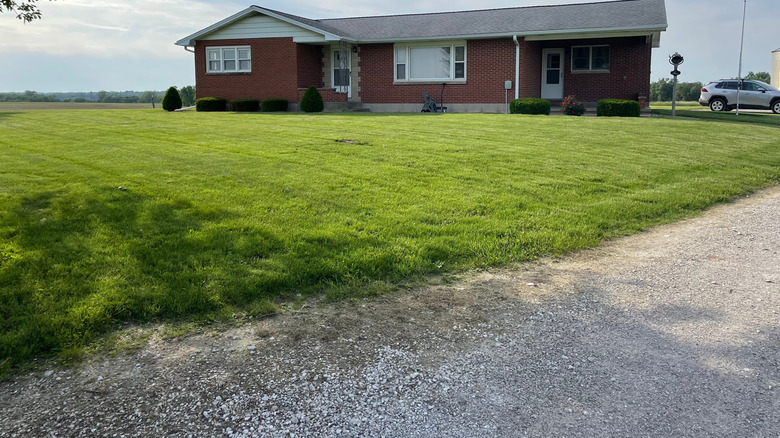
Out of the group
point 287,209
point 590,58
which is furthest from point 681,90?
point 287,209

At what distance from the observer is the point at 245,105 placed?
24.7 m


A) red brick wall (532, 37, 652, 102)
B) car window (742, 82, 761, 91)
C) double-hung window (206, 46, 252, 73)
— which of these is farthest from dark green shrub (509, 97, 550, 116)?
car window (742, 82, 761, 91)

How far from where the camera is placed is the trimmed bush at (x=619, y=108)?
20141 millimetres

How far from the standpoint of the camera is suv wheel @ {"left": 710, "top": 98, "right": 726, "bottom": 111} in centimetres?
2769

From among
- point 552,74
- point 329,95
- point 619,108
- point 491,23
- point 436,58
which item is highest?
point 491,23

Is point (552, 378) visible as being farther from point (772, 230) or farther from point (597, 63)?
point (597, 63)

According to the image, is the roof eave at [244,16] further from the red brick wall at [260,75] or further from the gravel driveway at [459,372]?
the gravel driveway at [459,372]

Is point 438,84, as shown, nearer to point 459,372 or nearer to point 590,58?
point 590,58

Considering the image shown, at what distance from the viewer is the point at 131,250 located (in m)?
5.34

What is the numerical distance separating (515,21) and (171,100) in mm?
14421

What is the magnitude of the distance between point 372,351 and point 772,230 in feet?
17.3

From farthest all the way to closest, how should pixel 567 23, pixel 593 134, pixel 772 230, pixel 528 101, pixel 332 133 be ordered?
pixel 567 23 → pixel 528 101 → pixel 593 134 → pixel 332 133 → pixel 772 230

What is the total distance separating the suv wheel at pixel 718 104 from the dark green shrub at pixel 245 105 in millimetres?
20052

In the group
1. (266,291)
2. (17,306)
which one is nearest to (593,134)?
(266,291)
